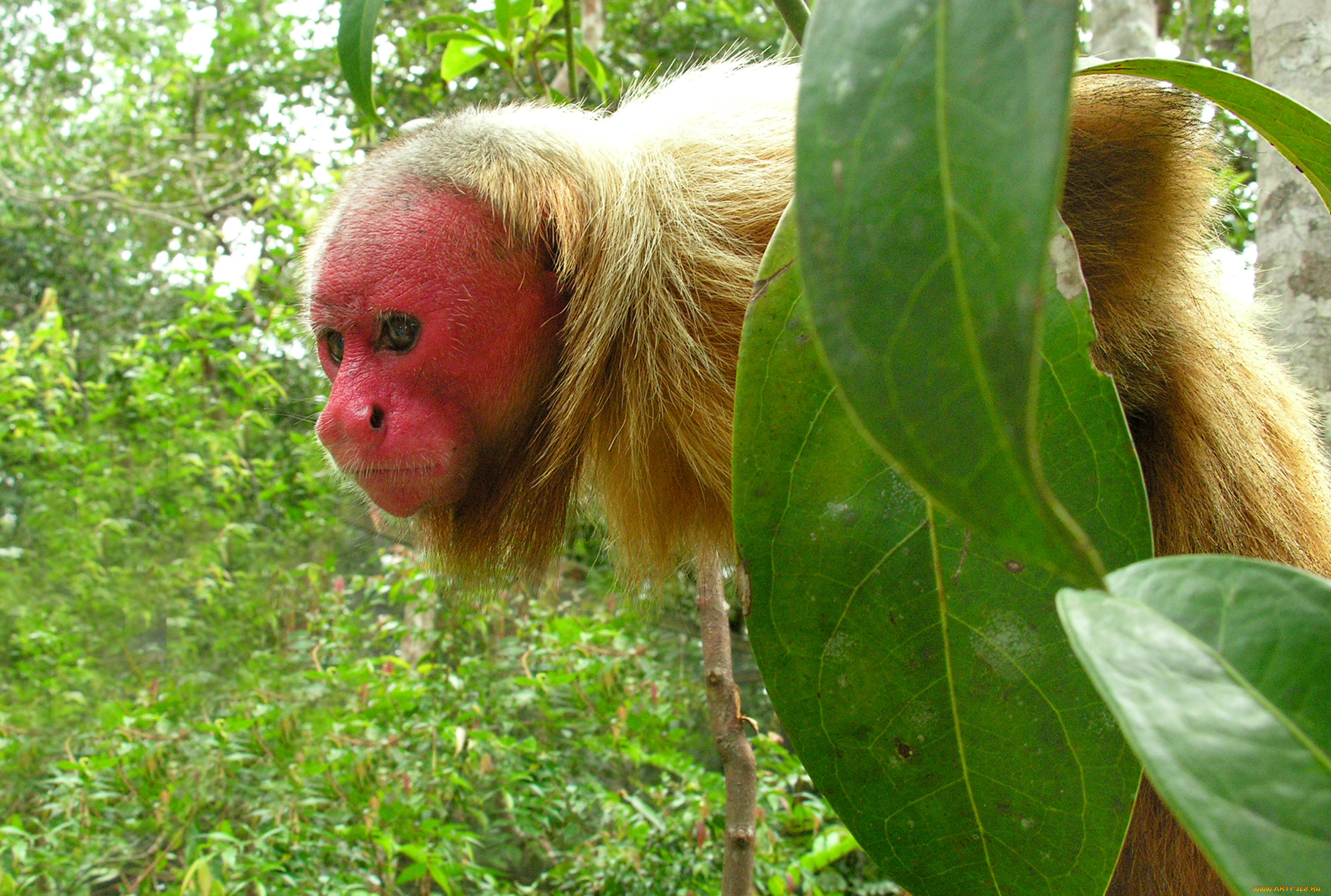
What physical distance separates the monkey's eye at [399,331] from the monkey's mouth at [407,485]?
0.75 ft

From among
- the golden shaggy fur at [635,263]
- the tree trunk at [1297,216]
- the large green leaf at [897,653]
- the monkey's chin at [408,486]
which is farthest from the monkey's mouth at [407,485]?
the tree trunk at [1297,216]

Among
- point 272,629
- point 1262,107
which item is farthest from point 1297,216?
point 272,629

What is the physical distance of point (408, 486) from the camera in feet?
6.16

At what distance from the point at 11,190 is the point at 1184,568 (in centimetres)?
1136

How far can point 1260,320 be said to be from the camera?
210cm

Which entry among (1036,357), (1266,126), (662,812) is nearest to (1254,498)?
(1266,126)

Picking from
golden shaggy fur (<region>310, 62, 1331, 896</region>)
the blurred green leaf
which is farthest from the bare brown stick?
the blurred green leaf

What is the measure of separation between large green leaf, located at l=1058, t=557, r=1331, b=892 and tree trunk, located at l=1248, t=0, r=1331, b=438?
205cm

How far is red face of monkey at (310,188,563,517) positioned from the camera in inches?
70.9

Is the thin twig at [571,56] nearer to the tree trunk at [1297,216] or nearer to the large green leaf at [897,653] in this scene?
the large green leaf at [897,653]

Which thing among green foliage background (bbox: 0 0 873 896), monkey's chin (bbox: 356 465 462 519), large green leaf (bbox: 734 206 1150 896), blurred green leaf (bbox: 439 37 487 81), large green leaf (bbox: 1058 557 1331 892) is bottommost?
green foliage background (bbox: 0 0 873 896)

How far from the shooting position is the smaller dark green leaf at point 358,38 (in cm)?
117

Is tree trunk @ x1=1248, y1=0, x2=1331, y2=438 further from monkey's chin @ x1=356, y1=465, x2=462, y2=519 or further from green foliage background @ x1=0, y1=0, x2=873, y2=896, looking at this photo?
monkey's chin @ x1=356, y1=465, x2=462, y2=519

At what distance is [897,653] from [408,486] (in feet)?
3.97
